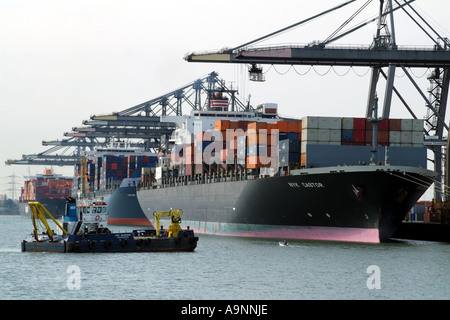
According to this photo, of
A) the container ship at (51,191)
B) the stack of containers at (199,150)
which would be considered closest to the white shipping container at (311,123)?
the stack of containers at (199,150)

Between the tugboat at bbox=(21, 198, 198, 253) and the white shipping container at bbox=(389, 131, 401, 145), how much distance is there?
14.9 m

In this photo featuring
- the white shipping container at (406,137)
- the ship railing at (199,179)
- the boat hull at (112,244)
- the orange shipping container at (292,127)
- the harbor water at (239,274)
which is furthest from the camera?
the ship railing at (199,179)

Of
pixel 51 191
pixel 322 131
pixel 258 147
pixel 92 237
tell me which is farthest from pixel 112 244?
pixel 51 191

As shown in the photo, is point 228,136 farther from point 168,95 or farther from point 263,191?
point 168,95

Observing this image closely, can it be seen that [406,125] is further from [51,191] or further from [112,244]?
[51,191]

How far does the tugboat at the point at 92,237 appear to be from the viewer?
42.0m

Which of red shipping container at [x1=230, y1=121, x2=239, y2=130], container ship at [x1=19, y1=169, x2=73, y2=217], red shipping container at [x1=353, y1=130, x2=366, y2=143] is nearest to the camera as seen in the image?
red shipping container at [x1=353, y1=130, x2=366, y2=143]

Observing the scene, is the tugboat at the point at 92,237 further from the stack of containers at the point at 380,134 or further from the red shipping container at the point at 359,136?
the stack of containers at the point at 380,134

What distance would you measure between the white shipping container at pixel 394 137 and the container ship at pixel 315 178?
65 millimetres

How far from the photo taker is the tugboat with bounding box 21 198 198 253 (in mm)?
42031

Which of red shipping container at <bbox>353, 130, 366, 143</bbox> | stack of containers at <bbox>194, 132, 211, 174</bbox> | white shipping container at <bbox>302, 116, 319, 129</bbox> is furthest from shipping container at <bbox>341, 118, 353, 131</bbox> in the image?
stack of containers at <bbox>194, 132, 211, 174</bbox>

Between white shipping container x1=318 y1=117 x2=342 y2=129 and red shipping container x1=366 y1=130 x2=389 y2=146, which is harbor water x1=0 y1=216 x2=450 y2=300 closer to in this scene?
red shipping container x1=366 y1=130 x2=389 y2=146

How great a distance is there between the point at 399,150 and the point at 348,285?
2162 centimetres
